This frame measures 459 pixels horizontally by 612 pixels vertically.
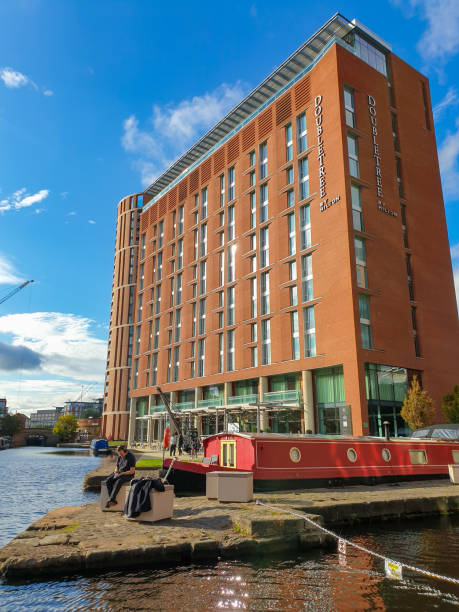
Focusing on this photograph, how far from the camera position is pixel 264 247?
4797 centimetres

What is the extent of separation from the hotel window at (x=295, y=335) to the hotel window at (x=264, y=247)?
728cm

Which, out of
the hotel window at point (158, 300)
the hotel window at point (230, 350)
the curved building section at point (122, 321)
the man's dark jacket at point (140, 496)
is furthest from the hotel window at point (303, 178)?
the curved building section at point (122, 321)

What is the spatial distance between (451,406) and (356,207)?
18.8 meters

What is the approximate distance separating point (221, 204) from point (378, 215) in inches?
879

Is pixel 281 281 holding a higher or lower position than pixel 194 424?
higher

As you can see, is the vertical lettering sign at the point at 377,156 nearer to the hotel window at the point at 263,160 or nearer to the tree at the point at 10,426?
the hotel window at the point at 263,160

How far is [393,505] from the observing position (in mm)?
14875

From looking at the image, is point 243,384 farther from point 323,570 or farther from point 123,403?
point 123,403

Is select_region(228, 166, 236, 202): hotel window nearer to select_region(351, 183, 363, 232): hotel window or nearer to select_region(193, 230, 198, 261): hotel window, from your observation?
select_region(193, 230, 198, 261): hotel window

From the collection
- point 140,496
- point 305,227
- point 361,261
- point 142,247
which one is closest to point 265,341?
point 305,227

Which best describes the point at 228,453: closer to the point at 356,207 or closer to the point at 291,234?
the point at 356,207

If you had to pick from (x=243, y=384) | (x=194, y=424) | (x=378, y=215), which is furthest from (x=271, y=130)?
(x=194, y=424)

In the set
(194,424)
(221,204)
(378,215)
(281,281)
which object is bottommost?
(194,424)

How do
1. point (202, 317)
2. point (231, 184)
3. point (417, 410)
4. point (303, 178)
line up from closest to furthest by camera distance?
point (417, 410) < point (303, 178) < point (231, 184) < point (202, 317)
